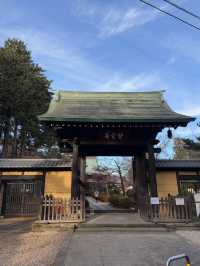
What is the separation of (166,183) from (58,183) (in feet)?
20.6

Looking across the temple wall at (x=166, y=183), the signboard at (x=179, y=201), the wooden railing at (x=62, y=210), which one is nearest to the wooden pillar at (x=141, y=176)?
the temple wall at (x=166, y=183)

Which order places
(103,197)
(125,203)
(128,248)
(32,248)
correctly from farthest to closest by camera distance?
(103,197), (125,203), (32,248), (128,248)

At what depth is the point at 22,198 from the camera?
14.6 meters

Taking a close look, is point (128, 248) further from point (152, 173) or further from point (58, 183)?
point (58, 183)

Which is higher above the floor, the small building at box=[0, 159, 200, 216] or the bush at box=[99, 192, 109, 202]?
the small building at box=[0, 159, 200, 216]

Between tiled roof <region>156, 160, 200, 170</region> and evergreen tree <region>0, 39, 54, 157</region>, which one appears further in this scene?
evergreen tree <region>0, 39, 54, 157</region>

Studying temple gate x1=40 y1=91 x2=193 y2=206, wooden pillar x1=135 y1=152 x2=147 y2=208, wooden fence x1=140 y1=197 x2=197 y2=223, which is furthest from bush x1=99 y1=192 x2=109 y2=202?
wooden fence x1=140 y1=197 x2=197 y2=223

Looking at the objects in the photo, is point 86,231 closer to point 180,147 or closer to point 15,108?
point 15,108

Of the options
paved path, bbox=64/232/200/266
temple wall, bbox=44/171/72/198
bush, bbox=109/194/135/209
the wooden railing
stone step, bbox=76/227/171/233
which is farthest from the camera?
bush, bbox=109/194/135/209

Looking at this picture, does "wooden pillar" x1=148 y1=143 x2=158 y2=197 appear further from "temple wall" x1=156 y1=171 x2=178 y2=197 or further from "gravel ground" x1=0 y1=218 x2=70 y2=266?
"gravel ground" x1=0 y1=218 x2=70 y2=266

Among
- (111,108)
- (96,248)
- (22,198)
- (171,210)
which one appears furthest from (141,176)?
(22,198)

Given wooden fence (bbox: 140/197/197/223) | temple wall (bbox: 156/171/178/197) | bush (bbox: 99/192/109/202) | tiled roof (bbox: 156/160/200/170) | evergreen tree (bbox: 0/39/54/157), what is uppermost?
evergreen tree (bbox: 0/39/54/157)

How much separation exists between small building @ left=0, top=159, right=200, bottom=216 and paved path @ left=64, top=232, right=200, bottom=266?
18.2ft

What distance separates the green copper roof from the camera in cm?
1002
